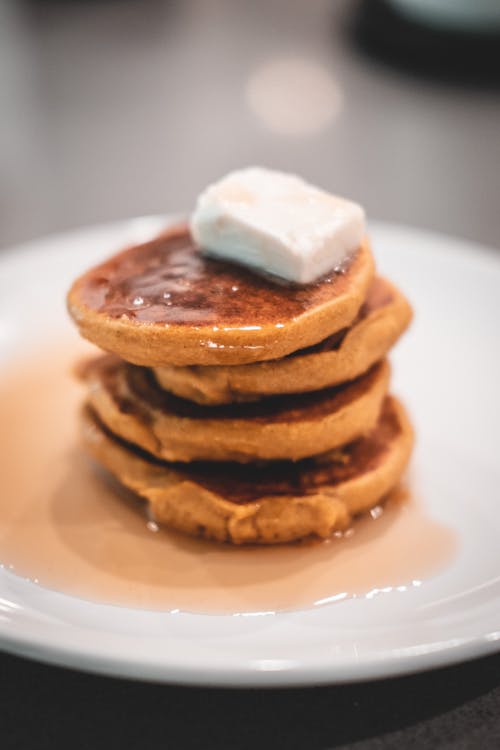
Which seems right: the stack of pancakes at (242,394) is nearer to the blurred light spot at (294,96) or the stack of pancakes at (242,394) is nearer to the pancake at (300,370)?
the pancake at (300,370)

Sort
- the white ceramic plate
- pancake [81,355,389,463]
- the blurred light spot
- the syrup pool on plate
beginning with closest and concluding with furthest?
the white ceramic plate → the syrup pool on plate → pancake [81,355,389,463] → the blurred light spot

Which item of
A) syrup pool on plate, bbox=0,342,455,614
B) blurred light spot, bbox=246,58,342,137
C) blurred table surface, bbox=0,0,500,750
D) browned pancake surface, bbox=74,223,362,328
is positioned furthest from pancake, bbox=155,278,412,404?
blurred light spot, bbox=246,58,342,137

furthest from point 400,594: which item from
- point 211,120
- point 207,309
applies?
point 211,120

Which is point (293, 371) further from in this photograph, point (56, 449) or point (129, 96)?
point (129, 96)

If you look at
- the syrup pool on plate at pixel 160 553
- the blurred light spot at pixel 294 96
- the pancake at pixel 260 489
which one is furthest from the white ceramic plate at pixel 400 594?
the blurred light spot at pixel 294 96

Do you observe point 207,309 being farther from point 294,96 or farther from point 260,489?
point 294,96

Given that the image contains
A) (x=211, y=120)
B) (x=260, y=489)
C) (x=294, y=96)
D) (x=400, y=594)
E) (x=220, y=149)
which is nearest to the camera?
(x=400, y=594)

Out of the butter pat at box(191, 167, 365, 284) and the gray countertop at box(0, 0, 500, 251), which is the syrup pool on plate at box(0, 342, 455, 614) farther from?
the gray countertop at box(0, 0, 500, 251)
